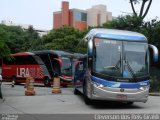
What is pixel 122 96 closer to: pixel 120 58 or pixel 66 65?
pixel 120 58

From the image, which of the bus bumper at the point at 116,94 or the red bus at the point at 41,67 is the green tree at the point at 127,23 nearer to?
the red bus at the point at 41,67

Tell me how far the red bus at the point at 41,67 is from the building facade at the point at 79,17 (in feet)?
206

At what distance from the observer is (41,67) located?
38.5 metres

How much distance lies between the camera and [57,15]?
115 m

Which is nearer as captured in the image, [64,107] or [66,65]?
[64,107]

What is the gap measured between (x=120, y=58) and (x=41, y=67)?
21.5 m

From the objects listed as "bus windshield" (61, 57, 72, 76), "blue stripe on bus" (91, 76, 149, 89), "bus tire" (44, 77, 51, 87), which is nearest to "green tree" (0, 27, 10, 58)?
"blue stripe on bus" (91, 76, 149, 89)

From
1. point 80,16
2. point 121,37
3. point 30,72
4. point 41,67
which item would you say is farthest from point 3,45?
point 80,16

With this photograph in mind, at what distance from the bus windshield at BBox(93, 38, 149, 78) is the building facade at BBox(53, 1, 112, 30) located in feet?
287

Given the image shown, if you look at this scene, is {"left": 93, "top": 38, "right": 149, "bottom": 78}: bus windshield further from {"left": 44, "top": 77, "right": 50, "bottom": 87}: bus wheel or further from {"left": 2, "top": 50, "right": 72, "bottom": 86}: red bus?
{"left": 44, "top": 77, "right": 50, "bottom": 87}: bus wheel

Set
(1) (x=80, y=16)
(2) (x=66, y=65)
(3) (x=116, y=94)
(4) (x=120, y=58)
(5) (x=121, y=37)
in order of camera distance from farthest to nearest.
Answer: (1) (x=80, y=16)
(2) (x=66, y=65)
(5) (x=121, y=37)
(4) (x=120, y=58)
(3) (x=116, y=94)

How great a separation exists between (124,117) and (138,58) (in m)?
4.09

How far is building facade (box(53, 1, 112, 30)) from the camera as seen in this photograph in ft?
365

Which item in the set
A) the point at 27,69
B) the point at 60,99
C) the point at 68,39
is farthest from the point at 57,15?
the point at 60,99
